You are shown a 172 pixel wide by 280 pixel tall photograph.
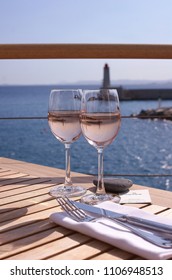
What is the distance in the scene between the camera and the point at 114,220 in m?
0.74

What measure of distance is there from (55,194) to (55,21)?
39779 millimetres

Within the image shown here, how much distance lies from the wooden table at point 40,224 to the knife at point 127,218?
6 centimetres

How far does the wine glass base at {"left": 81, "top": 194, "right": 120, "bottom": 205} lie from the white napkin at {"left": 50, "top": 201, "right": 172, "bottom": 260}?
0.17ft

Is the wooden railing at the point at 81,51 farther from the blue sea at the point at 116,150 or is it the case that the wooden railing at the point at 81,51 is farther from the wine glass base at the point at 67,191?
the blue sea at the point at 116,150

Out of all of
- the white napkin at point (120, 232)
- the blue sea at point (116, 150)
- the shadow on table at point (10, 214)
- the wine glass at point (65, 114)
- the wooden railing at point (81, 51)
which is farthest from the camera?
the blue sea at point (116, 150)

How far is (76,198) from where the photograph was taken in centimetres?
92

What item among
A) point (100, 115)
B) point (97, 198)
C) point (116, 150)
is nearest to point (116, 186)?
point (97, 198)

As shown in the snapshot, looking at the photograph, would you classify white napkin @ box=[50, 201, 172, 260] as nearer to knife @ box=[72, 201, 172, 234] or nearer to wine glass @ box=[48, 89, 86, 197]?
knife @ box=[72, 201, 172, 234]

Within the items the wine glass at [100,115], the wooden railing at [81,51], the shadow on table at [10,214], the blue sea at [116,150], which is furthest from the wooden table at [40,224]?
the blue sea at [116,150]

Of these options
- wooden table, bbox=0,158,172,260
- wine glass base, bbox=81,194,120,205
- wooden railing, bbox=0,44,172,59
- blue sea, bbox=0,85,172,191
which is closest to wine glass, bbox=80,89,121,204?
wine glass base, bbox=81,194,120,205

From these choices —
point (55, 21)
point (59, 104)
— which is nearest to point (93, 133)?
point (59, 104)

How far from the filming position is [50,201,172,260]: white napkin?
0.62m

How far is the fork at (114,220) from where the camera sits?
0.65 meters
